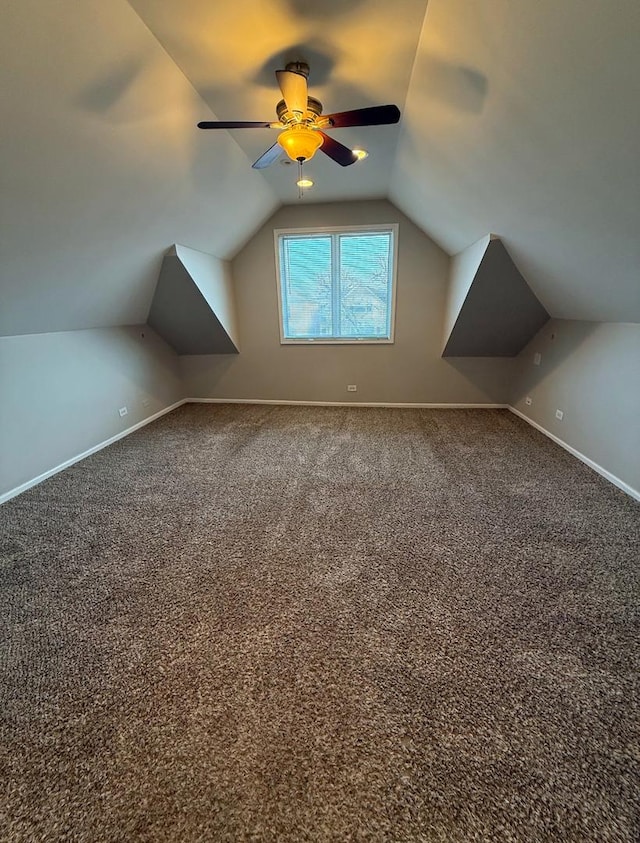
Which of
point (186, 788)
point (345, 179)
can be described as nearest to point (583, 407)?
point (345, 179)

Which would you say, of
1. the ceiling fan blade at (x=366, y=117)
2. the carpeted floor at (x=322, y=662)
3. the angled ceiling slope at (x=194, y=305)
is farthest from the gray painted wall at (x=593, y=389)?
the angled ceiling slope at (x=194, y=305)

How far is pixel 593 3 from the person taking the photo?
3.73 feet

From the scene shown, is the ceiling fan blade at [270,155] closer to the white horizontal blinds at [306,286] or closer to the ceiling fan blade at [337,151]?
the ceiling fan blade at [337,151]

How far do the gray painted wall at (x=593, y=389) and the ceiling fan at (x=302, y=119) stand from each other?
100 inches

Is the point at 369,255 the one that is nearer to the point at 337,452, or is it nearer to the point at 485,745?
the point at 337,452

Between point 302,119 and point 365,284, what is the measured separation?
9.14 feet

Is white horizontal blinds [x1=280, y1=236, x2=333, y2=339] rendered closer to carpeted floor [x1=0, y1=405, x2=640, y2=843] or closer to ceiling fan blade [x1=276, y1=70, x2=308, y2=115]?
carpeted floor [x1=0, y1=405, x2=640, y2=843]

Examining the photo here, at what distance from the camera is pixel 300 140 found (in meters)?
1.93

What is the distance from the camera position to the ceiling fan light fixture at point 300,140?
6.23ft

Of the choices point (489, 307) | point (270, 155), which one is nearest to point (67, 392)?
point (270, 155)

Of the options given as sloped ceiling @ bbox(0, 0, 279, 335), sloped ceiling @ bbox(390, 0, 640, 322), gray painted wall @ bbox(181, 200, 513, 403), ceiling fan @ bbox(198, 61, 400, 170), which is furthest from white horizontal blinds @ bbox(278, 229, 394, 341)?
ceiling fan @ bbox(198, 61, 400, 170)

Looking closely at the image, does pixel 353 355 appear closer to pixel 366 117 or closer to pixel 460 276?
pixel 460 276

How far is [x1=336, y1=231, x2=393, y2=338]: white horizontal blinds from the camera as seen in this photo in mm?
4391

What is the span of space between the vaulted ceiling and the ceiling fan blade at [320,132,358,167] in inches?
14.1
